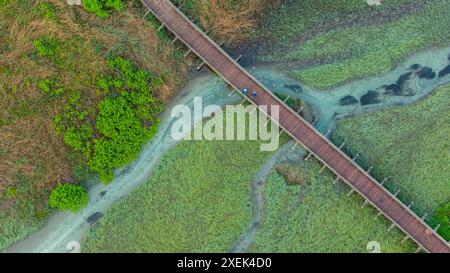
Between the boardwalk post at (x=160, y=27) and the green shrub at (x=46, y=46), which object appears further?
the boardwalk post at (x=160, y=27)

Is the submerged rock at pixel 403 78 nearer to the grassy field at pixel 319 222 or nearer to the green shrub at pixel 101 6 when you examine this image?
the grassy field at pixel 319 222

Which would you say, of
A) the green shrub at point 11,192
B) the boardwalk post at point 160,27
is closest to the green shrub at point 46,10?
the boardwalk post at point 160,27

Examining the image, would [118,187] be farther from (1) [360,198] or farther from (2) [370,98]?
(2) [370,98]

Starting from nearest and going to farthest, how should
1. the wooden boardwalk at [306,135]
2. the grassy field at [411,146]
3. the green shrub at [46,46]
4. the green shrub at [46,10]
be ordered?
the wooden boardwalk at [306,135] < the green shrub at [46,46] < the green shrub at [46,10] < the grassy field at [411,146]

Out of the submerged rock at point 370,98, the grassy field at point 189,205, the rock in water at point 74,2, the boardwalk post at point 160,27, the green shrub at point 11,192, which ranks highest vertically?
the submerged rock at point 370,98

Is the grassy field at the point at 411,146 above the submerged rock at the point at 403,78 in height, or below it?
below

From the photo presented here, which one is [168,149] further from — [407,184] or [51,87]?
[407,184]

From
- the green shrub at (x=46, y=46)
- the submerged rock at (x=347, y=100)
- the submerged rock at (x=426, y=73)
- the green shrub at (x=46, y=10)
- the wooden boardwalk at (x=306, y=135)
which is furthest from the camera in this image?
the submerged rock at (x=426, y=73)
